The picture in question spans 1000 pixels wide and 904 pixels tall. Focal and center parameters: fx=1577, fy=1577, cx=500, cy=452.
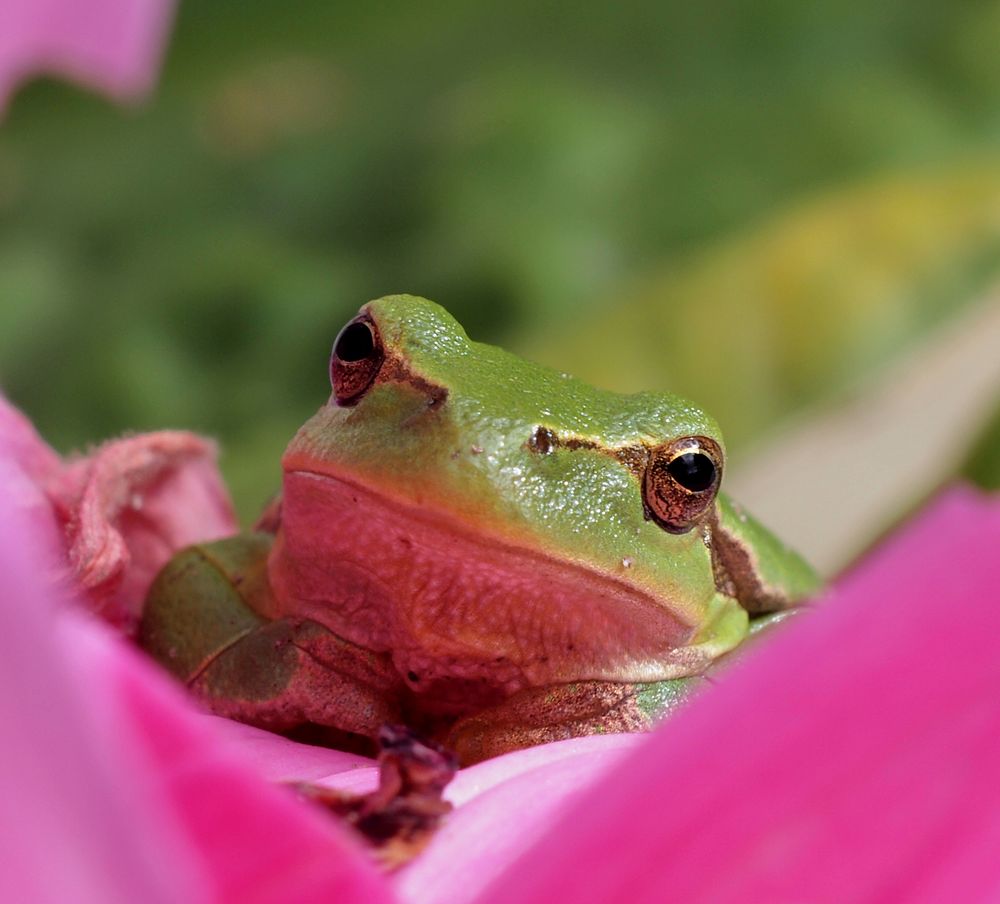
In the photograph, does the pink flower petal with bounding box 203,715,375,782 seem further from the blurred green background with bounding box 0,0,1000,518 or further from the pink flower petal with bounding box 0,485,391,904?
the blurred green background with bounding box 0,0,1000,518

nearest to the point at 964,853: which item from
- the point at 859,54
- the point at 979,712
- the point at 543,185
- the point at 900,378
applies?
the point at 979,712

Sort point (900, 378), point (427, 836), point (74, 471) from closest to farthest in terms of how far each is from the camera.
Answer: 1. point (427, 836)
2. point (74, 471)
3. point (900, 378)

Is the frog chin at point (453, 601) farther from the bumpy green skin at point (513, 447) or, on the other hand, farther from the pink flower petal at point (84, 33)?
the pink flower petal at point (84, 33)

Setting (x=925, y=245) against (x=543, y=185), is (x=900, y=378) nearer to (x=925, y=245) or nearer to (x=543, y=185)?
(x=925, y=245)

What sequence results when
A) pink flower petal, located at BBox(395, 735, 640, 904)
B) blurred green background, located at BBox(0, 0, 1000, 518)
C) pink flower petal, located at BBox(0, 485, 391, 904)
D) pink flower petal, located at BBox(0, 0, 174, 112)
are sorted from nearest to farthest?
pink flower petal, located at BBox(0, 485, 391, 904) → pink flower petal, located at BBox(395, 735, 640, 904) → pink flower petal, located at BBox(0, 0, 174, 112) → blurred green background, located at BBox(0, 0, 1000, 518)

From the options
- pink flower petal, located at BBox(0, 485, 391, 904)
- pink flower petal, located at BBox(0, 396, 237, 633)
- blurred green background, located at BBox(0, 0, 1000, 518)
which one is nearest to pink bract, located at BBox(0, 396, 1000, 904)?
pink flower petal, located at BBox(0, 485, 391, 904)

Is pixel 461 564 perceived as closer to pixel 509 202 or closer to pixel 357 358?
pixel 357 358
